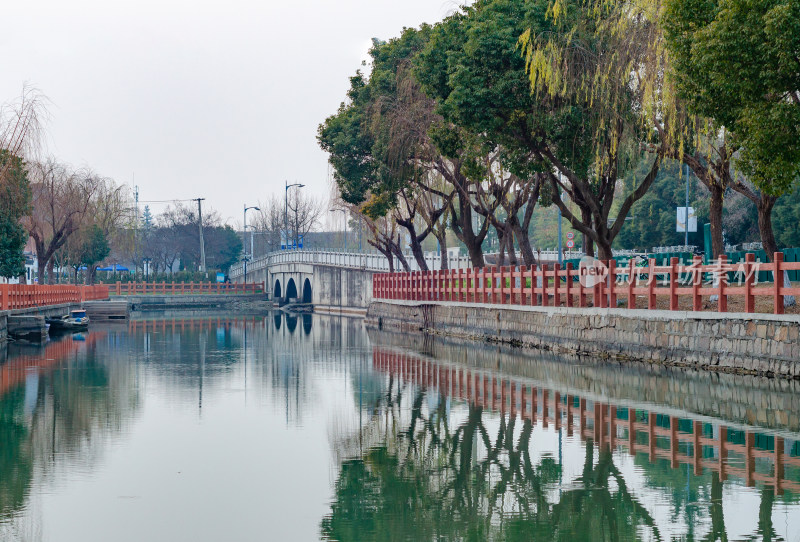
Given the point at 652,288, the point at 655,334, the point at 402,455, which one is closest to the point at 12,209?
the point at 652,288

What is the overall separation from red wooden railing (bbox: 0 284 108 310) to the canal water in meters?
11.7

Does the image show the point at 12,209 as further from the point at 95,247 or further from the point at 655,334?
the point at 95,247

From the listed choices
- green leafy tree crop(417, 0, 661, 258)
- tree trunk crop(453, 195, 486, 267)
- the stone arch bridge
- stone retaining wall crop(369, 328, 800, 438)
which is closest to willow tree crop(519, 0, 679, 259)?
green leafy tree crop(417, 0, 661, 258)

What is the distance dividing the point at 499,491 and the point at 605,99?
14.5 metres

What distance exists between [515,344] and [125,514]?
19265 millimetres

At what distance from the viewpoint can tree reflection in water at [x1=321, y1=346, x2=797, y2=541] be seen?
7.31 metres

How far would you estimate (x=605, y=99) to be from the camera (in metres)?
21.7

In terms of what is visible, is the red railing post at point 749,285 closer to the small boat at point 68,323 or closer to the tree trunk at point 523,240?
the tree trunk at point 523,240

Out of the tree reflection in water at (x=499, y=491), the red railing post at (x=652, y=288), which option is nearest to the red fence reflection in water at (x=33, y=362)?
the tree reflection in water at (x=499, y=491)

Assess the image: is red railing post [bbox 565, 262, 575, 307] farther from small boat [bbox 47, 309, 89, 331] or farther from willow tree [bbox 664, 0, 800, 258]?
small boat [bbox 47, 309, 89, 331]

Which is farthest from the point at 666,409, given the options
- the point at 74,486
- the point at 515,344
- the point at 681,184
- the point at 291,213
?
the point at 291,213

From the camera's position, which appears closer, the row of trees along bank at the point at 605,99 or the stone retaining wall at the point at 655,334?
the row of trees along bank at the point at 605,99

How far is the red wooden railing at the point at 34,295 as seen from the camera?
3072cm

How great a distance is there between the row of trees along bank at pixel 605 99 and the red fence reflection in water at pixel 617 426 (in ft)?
14.1
